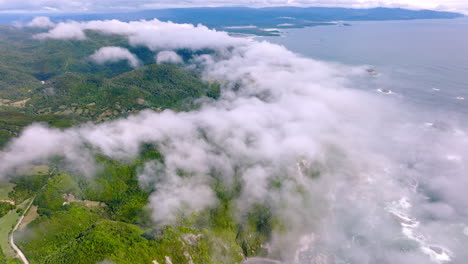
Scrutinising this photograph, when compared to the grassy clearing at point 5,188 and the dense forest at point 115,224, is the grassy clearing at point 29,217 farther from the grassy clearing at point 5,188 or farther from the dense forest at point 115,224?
the grassy clearing at point 5,188

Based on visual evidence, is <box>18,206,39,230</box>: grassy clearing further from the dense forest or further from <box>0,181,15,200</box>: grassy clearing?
<box>0,181,15,200</box>: grassy clearing

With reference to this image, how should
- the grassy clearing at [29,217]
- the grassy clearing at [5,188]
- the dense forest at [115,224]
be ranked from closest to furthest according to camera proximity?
the dense forest at [115,224] < the grassy clearing at [29,217] < the grassy clearing at [5,188]

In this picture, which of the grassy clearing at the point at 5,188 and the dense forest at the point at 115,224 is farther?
the grassy clearing at the point at 5,188

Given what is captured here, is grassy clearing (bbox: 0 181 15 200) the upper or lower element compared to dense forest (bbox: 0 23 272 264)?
upper

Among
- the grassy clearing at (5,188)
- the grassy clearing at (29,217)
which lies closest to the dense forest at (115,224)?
the grassy clearing at (29,217)

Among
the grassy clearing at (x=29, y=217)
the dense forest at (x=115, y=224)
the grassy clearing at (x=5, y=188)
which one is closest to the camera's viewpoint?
the dense forest at (x=115, y=224)

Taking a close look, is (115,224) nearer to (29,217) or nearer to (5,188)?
(29,217)

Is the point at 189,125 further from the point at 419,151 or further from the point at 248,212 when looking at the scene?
the point at 419,151

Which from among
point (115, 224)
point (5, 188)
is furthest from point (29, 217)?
point (115, 224)

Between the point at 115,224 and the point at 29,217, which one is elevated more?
the point at 115,224

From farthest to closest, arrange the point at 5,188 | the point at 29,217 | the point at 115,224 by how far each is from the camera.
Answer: the point at 5,188, the point at 29,217, the point at 115,224

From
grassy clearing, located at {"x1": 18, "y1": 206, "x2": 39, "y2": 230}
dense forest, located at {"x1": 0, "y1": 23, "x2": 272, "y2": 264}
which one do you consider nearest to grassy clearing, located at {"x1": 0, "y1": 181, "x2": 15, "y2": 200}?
dense forest, located at {"x1": 0, "y1": 23, "x2": 272, "y2": 264}

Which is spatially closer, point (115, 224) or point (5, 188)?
point (115, 224)
